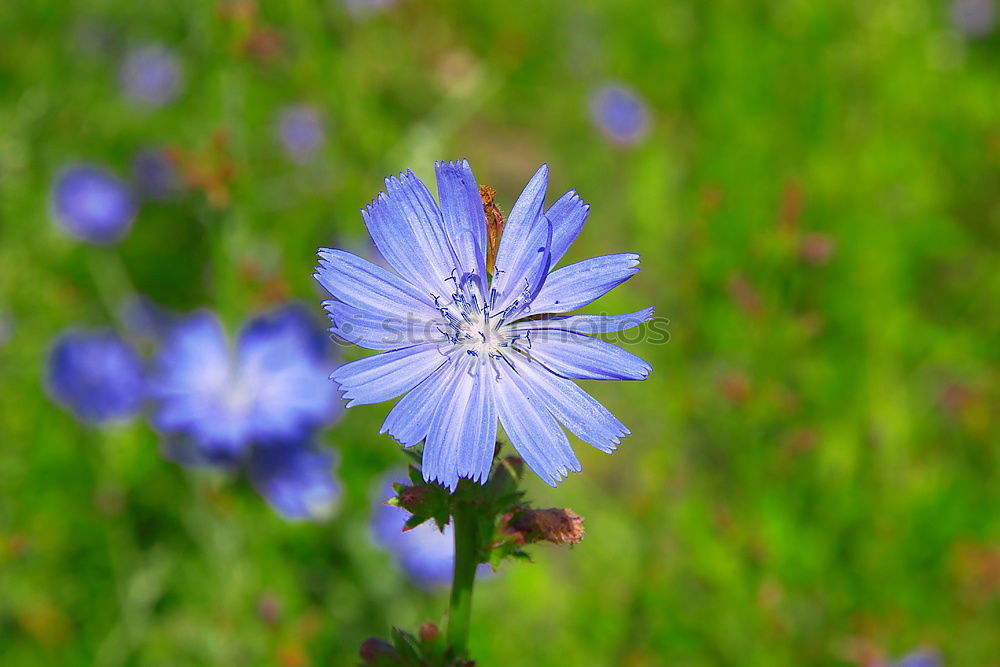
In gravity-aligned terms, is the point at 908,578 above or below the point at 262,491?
above

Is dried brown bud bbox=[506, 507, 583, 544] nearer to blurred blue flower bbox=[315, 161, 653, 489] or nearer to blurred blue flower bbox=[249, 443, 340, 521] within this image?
blurred blue flower bbox=[315, 161, 653, 489]

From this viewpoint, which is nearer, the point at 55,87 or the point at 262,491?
the point at 262,491

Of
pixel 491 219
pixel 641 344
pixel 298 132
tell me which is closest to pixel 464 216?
pixel 491 219

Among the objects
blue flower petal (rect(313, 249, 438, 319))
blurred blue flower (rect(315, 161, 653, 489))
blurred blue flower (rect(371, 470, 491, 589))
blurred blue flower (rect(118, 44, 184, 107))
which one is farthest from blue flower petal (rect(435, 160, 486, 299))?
blurred blue flower (rect(118, 44, 184, 107))

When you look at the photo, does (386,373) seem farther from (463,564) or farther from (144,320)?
(144,320)

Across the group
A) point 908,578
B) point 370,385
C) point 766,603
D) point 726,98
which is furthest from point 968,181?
point 370,385

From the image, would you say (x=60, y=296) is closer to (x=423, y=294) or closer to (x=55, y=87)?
(x=55, y=87)

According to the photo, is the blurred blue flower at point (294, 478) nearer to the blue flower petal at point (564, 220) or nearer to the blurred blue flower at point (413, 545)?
the blurred blue flower at point (413, 545)
